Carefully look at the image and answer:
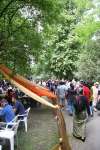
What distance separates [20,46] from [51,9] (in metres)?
2.47

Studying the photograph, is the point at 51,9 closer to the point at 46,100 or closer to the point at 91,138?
the point at 91,138

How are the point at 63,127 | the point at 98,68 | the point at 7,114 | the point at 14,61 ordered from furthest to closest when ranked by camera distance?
the point at 98,68, the point at 14,61, the point at 7,114, the point at 63,127

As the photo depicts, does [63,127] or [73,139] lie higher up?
[63,127]

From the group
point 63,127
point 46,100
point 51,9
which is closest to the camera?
point 63,127

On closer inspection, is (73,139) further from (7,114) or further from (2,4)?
(2,4)

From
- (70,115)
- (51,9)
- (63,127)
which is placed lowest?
(70,115)

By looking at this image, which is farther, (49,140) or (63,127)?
(49,140)

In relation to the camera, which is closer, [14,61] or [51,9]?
[14,61]

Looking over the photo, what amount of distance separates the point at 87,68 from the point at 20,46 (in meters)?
29.1

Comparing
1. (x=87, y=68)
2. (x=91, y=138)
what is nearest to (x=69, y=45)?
(x=87, y=68)

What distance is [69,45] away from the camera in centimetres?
5281

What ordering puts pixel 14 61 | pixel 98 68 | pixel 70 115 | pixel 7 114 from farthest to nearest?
1. pixel 98 68
2. pixel 70 115
3. pixel 14 61
4. pixel 7 114

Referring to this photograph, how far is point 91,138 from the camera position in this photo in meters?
15.9

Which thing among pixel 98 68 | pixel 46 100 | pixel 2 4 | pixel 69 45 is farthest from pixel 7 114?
pixel 69 45
